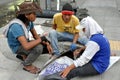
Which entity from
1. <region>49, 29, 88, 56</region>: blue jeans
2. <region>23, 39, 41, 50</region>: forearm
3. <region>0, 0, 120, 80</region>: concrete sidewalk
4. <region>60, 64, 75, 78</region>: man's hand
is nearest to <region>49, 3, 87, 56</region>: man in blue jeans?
<region>49, 29, 88, 56</region>: blue jeans

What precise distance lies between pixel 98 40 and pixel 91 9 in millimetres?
6894

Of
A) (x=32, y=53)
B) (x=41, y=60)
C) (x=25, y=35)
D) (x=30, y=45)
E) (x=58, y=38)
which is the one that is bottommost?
(x=41, y=60)

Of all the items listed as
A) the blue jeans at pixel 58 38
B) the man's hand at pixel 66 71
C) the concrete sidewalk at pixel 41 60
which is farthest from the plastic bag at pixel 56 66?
the blue jeans at pixel 58 38

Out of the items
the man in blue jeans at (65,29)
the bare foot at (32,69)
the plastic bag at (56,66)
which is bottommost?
the bare foot at (32,69)

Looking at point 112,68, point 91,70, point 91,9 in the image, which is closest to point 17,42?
point 91,70

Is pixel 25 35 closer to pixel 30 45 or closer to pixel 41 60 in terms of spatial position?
pixel 30 45

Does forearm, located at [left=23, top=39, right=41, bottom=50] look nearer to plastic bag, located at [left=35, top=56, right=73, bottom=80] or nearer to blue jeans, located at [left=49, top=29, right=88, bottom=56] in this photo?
plastic bag, located at [left=35, top=56, right=73, bottom=80]

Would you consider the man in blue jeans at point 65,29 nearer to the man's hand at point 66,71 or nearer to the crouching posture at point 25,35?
the crouching posture at point 25,35

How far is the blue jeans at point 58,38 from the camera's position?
5245 mm

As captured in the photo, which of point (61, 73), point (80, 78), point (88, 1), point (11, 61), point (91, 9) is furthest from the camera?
point (88, 1)

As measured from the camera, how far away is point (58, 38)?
581cm

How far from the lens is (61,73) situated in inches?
166

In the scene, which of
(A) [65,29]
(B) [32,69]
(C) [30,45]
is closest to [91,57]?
(C) [30,45]

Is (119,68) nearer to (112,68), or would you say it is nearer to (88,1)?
(112,68)
